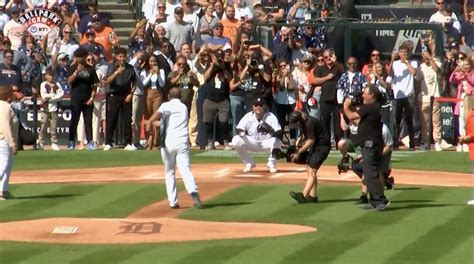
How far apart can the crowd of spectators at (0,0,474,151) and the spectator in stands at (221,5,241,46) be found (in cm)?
2

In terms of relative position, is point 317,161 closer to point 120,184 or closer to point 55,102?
point 120,184

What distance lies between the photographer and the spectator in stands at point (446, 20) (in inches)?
1300

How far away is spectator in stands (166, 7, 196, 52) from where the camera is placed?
3316 centimetres

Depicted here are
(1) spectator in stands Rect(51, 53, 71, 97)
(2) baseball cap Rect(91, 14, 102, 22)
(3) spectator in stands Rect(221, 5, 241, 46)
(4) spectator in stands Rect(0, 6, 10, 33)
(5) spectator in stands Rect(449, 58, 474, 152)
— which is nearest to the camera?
(5) spectator in stands Rect(449, 58, 474, 152)

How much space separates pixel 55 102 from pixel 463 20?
9643 mm

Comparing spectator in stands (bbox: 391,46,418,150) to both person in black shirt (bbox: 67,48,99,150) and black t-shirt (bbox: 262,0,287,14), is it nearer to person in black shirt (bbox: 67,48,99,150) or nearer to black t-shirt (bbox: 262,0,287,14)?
black t-shirt (bbox: 262,0,287,14)

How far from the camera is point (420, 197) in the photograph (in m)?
24.1

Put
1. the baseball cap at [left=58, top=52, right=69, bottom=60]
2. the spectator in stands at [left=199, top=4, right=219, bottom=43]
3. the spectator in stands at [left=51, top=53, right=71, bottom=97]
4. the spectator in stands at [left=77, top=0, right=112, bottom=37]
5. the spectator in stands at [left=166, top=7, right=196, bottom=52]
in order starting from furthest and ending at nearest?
the spectator in stands at [left=77, top=0, right=112, bottom=37], the spectator in stands at [left=199, top=4, right=219, bottom=43], the spectator in stands at [left=166, top=7, right=196, bottom=52], the baseball cap at [left=58, top=52, right=69, bottom=60], the spectator in stands at [left=51, top=53, right=71, bottom=97]

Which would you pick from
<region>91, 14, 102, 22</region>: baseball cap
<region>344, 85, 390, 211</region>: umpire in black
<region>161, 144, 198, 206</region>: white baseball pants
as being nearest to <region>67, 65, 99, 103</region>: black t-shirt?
<region>91, 14, 102, 22</region>: baseball cap

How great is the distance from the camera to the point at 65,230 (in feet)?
68.2

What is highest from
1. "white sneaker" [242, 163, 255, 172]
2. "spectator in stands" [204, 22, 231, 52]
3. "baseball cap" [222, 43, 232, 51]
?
"spectator in stands" [204, 22, 231, 52]

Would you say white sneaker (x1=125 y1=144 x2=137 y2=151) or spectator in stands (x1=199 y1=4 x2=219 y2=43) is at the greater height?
spectator in stands (x1=199 y1=4 x2=219 y2=43)

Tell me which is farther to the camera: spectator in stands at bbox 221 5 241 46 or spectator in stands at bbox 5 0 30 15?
spectator in stands at bbox 5 0 30 15

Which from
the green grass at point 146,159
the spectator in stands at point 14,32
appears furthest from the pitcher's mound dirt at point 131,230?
the spectator in stands at point 14,32
